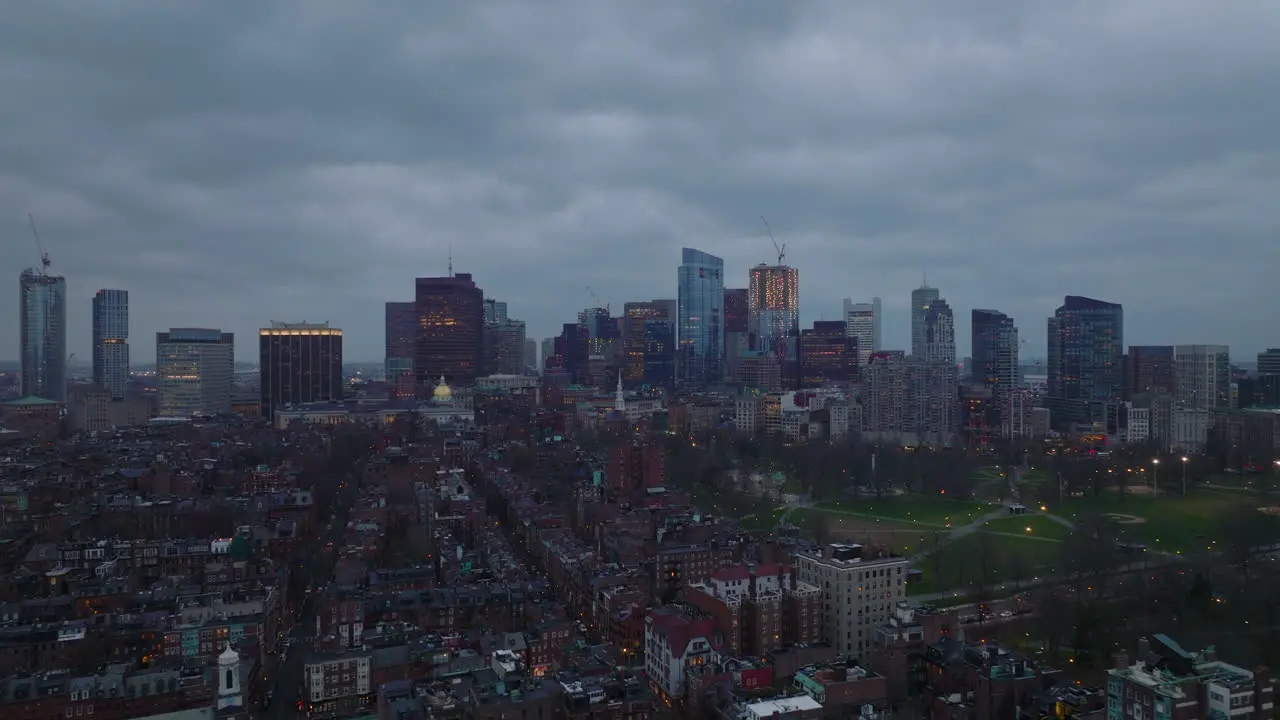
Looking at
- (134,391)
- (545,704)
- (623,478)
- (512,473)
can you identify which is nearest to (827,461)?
(623,478)

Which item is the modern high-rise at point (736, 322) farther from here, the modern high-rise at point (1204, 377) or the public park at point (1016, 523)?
the public park at point (1016, 523)

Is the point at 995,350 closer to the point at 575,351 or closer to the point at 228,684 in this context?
the point at 575,351

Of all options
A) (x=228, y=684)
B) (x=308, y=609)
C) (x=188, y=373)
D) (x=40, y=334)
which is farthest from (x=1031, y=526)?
(x=40, y=334)

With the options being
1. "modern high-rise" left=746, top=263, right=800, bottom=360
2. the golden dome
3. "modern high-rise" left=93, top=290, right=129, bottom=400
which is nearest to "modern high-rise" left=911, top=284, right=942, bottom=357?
"modern high-rise" left=746, top=263, right=800, bottom=360

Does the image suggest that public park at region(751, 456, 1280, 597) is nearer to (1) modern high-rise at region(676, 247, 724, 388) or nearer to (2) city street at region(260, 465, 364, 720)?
(2) city street at region(260, 465, 364, 720)

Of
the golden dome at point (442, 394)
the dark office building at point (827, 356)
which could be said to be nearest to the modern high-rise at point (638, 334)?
the dark office building at point (827, 356)

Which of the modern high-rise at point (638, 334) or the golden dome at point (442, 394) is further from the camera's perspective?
the modern high-rise at point (638, 334)
